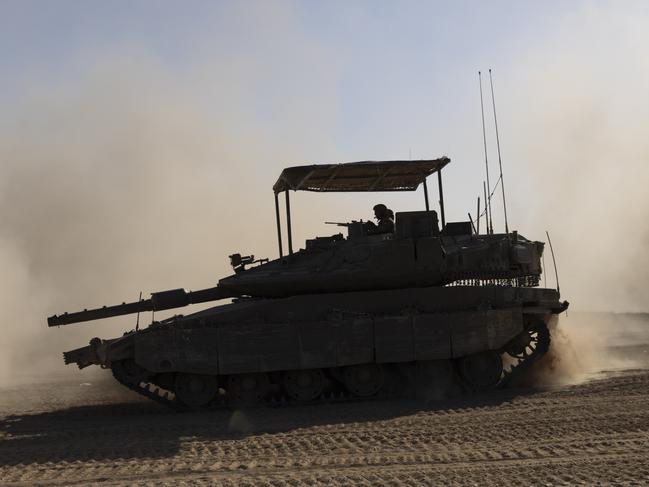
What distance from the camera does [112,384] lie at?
69.8ft

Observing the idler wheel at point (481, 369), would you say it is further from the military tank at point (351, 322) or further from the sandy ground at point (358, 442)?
the sandy ground at point (358, 442)

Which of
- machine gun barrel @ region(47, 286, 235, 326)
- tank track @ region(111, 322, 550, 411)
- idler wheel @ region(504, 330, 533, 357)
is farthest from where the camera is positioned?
machine gun barrel @ region(47, 286, 235, 326)

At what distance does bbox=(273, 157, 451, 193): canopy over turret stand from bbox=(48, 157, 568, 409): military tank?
64mm

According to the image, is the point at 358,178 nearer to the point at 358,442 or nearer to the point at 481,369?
the point at 481,369

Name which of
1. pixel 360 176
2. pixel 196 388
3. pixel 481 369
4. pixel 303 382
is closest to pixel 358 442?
pixel 303 382

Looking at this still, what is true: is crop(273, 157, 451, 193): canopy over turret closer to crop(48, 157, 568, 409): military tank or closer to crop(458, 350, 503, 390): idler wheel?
crop(48, 157, 568, 409): military tank

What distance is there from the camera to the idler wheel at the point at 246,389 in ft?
54.1

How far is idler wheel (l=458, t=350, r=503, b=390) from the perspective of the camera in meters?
17.1

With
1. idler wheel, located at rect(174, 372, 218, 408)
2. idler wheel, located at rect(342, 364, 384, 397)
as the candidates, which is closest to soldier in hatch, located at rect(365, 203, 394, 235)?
idler wheel, located at rect(342, 364, 384, 397)

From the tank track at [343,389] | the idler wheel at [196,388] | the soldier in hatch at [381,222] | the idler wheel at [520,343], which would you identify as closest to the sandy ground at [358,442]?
the tank track at [343,389]

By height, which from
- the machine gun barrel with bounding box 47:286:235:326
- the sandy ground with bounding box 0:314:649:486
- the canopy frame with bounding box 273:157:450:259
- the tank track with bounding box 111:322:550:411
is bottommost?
the sandy ground with bounding box 0:314:649:486

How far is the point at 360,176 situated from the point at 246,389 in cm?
543

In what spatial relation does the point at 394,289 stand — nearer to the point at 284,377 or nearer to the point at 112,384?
the point at 284,377

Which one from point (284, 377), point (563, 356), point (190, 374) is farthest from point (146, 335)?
point (563, 356)
